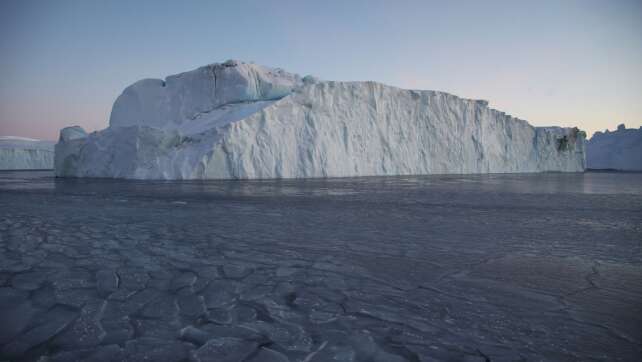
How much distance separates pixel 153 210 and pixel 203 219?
1467 millimetres

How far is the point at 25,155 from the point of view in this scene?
1412 inches

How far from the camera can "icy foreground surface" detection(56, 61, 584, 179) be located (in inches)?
645

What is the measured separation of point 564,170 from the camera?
28.4m

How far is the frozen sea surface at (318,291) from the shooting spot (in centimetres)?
167

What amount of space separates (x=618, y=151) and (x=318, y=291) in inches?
2029

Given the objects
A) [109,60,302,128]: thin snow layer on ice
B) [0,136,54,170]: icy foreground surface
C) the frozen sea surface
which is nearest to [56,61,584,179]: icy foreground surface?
[109,60,302,128]: thin snow layer on ice

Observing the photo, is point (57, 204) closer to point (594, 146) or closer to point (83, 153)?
Result: point (83, 153)

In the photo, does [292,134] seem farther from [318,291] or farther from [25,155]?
[25,155]

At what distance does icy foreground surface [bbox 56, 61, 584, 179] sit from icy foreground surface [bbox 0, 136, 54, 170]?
17272 millimetres

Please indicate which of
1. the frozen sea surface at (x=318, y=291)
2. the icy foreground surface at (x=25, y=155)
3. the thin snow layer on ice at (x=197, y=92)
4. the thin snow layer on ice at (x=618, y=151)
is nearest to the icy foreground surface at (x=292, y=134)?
the thin snow layer on ice at (x=197, y=92)

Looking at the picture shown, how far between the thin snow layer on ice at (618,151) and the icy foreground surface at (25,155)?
59.7 metres

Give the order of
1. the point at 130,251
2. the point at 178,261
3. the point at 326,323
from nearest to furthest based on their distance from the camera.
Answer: the point at 326,323 → the point at 178,261 → the point at 130,251

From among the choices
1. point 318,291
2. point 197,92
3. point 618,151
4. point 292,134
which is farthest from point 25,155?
point 618,151

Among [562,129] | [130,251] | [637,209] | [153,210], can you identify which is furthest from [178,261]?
[562,129]
